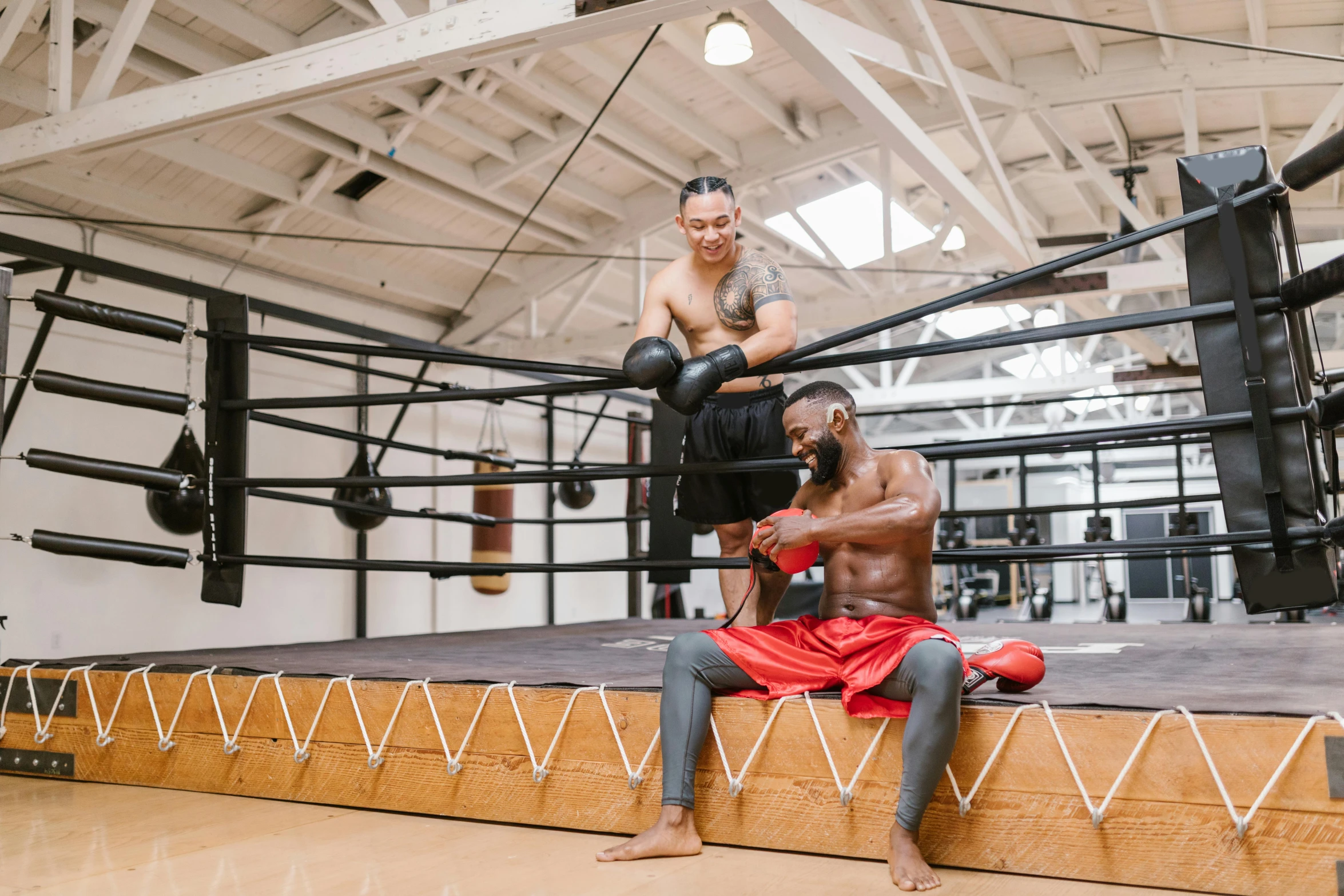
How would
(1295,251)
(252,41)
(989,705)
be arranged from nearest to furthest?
(989,705) → (1295,251) → (252,41)

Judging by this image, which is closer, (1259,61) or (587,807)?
(587,807)

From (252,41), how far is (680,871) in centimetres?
529

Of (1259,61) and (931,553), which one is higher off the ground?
(1259,61)

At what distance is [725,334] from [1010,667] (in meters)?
1.06

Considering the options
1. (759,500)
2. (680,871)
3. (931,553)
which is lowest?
(680,871)

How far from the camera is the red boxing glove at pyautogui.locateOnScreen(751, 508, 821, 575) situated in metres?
1.87

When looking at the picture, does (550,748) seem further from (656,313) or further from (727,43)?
(727,43)

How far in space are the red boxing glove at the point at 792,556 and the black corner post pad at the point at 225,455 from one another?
152 centimetres

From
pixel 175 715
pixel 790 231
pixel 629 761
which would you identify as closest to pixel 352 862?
pixel 629 761

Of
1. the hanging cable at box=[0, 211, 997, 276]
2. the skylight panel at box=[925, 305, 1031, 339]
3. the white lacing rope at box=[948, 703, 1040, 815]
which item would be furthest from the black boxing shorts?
the skylight panel at box=[925, 305, 1031, 339]

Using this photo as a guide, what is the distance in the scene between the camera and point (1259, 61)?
19.4ft

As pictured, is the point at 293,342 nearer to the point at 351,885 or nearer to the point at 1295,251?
the point at 351,885

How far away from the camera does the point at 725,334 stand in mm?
2469

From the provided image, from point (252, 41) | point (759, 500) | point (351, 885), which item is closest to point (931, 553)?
point (759, 500)
